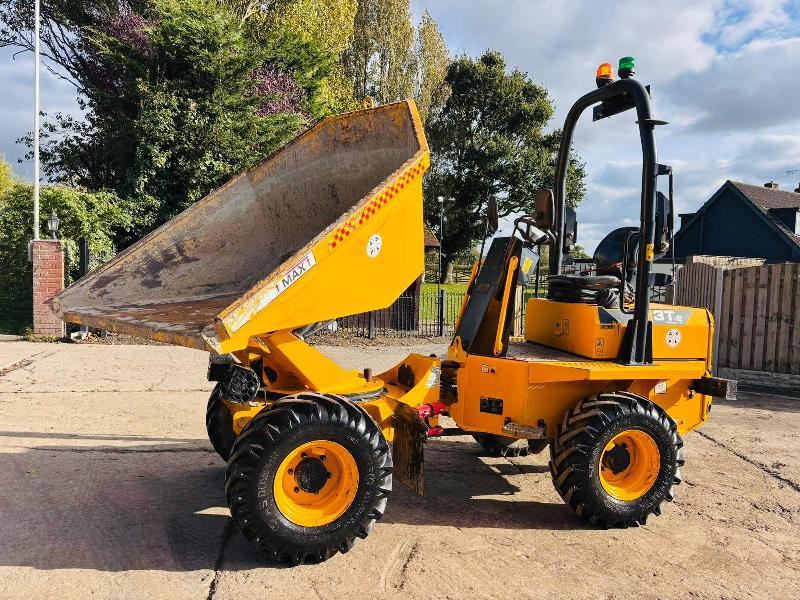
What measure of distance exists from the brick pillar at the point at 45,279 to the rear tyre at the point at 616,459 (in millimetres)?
11661

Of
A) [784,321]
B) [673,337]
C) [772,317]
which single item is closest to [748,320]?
[772,317]

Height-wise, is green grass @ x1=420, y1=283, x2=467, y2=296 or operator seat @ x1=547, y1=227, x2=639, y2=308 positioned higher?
operator seat @ x1=547, y1=227, x2=639, y2=308

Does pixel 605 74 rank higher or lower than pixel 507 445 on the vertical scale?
higher

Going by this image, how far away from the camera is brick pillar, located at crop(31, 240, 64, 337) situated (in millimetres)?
12812

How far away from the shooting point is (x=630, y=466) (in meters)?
4.58

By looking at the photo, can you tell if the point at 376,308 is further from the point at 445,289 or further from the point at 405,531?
the point at 445,289

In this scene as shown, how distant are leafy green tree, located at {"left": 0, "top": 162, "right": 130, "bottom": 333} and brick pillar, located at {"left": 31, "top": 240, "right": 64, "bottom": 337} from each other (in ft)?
2.44

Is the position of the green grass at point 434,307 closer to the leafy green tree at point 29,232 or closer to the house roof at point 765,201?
the leafy green tree at point 29,232

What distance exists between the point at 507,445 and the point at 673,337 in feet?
6.32

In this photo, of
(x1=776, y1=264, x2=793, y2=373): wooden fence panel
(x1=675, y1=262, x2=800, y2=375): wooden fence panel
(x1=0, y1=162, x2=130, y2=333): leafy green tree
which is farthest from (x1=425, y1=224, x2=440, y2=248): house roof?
(x1=776, y1=264, x2=793, y2=373): wooden fence panel

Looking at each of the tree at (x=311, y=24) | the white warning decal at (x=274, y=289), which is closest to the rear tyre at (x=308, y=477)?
the white warning decal at (x=274, y=289)

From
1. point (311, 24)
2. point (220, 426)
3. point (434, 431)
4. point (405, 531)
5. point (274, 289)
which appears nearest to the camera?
point (274, 289)

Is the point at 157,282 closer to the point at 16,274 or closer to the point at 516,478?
the point at 516,478

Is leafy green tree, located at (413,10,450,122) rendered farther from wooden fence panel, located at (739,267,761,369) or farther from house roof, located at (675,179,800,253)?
wooden fence panel, located at (739,267,761,369)
